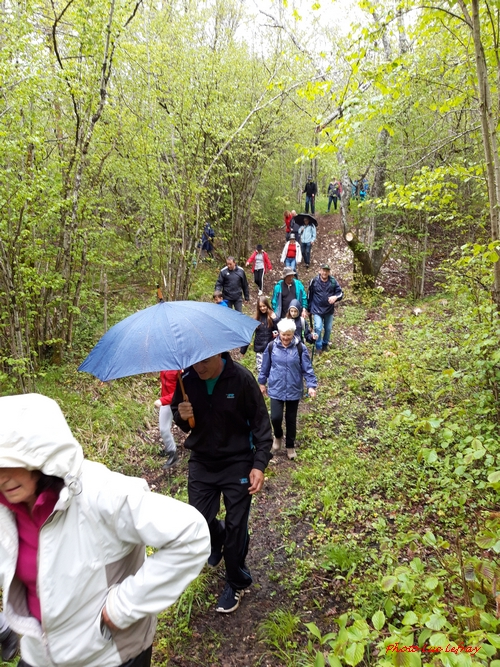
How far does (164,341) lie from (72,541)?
1.32 metres

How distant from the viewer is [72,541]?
1473mm

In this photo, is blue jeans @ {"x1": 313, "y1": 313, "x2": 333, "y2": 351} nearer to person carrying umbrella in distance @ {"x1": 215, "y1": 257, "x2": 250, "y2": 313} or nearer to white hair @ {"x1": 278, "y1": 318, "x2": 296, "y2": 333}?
person carrying umbrella in distance @ {"x1": 215, "y1": 257, "x2": 250, "y2": 313}

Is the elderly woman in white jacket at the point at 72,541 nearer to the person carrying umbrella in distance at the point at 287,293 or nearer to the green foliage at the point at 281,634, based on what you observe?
the green foliage at the point at 281,634

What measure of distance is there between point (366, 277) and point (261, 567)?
32.2 ft

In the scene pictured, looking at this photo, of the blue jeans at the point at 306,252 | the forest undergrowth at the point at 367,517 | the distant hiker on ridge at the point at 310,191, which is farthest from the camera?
the distant hiker on ridge at the point at 310,191

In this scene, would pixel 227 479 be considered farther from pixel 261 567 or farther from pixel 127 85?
pixel 127 85

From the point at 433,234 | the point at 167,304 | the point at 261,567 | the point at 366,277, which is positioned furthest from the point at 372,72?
the point at 433,234

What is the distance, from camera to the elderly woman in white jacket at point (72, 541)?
1400 mm

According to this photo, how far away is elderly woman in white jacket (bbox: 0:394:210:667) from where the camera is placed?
1.40 metres

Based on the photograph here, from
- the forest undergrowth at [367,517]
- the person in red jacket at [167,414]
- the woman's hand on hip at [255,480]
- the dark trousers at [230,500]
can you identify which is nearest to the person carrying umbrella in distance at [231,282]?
the forest undergrowth at [367,517]

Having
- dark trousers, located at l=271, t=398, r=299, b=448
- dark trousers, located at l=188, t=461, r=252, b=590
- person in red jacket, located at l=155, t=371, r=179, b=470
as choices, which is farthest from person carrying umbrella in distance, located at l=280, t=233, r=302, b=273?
dark trousers, located at l=188, t=461, r=252, b=590

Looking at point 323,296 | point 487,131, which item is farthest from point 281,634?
point 323,296

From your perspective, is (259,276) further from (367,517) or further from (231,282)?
(367,517)

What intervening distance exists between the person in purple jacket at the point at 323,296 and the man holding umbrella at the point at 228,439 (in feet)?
18.0
